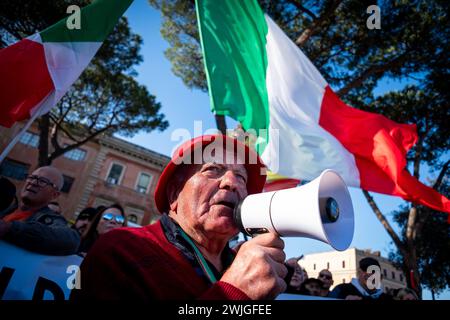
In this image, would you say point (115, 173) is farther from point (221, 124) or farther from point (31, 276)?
point (31, 276)

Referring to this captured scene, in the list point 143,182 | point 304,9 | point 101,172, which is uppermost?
point 143,182

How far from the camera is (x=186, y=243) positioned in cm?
130

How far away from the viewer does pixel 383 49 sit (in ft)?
26.5

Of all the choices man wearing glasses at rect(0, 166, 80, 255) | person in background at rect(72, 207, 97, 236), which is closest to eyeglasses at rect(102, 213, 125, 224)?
person in background at rect(72, 207, 97, 236)

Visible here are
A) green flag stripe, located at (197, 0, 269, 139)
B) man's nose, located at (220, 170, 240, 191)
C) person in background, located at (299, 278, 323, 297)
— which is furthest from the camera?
person in background, located at (299, 278, 323, 297)

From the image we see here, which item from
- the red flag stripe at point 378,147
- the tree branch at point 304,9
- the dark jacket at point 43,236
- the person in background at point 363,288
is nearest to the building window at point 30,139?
the tree branch at point 304,9

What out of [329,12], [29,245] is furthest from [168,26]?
[29,245]

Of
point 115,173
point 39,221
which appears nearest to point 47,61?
point 39,221

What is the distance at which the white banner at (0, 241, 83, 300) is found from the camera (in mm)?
1885

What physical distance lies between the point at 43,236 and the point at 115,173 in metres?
→ 22.2

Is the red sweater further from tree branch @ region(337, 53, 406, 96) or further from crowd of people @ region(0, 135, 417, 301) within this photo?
tree branch @ region(337, 53, 406, 96)

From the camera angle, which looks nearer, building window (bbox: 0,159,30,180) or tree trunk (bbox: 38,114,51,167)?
tree trunk (bbox: 38,114,51,167)

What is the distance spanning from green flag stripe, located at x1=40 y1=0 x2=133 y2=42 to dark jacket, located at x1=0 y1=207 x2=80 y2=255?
5.55 feet

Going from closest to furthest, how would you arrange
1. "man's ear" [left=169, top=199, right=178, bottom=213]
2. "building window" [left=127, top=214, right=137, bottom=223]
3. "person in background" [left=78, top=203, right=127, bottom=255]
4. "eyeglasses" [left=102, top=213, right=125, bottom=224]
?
"man's ear" [left=169, top=199, right=178, bottom=213] < "person in background" [left=78, top=203, right=127, bottom=255] < "eyeglasses" [left=102, top=213, right=125, bottom=224] < "building window" [left=127, top=214, right=137, bottom=223]
